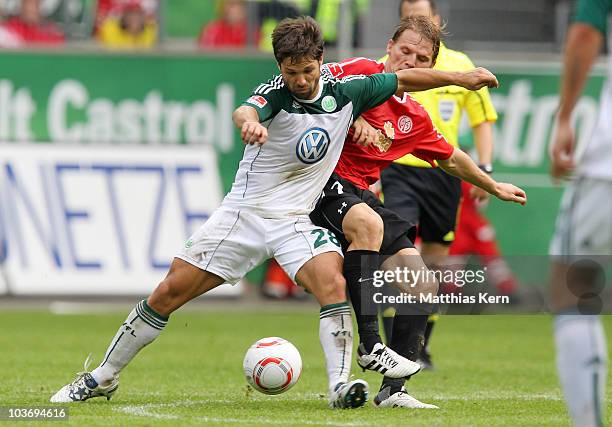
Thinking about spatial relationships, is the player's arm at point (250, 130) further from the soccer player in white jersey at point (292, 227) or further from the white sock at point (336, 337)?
the white sock at point (336, 337)

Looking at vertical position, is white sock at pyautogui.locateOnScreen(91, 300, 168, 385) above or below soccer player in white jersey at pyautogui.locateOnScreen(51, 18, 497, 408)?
below

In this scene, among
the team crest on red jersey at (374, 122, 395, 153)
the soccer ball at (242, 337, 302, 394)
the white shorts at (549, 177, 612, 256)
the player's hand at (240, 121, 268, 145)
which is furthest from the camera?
the team crest on red jersey at (374, 122, 395, 153)

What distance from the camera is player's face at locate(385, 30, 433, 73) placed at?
754 cm

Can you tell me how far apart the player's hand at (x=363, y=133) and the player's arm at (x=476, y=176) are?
1.66 feet

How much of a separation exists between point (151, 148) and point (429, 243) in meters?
6.05

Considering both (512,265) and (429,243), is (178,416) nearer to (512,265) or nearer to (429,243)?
(429,243)

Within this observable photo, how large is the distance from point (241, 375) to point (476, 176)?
2.63 meters

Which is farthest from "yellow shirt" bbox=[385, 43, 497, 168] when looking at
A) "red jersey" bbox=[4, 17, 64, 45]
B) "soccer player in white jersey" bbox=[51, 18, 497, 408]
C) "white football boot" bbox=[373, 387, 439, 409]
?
"red jersey" bbox=[4, 17, 64, 45]

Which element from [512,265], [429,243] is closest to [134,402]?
[429,243]

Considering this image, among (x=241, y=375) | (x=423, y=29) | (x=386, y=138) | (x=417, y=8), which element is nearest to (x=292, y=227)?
(x=386, y=138)

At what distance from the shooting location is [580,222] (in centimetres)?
461

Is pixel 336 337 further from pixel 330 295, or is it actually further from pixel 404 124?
pixel 404 124

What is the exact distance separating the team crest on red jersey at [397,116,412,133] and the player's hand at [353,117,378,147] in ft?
0.75

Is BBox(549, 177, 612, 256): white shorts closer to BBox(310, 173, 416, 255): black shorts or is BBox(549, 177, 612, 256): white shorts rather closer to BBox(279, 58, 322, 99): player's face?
BBox(279, 58, 322, 99): player's face
